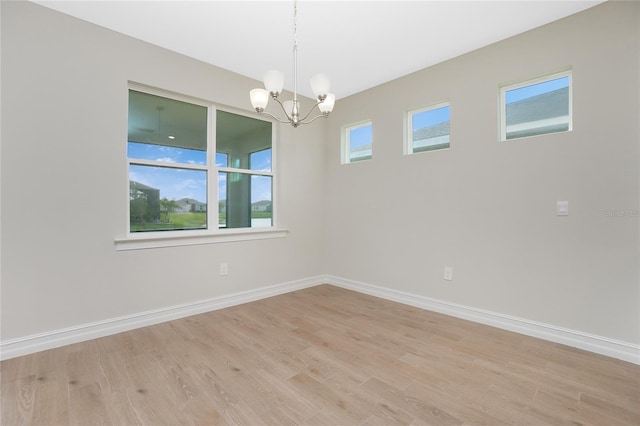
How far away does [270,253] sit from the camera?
382 centimetres

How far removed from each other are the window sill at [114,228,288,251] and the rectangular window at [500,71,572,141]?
9.30ft

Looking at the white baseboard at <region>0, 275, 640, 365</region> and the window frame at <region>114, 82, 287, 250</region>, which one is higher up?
the window frame at <region>114, 82, 287, 250</region>

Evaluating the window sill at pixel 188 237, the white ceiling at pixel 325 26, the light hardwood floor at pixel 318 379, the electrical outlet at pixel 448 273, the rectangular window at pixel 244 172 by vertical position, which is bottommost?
the light hardwood floor at pixel 318 379

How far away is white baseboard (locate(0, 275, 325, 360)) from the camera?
7.37 ft

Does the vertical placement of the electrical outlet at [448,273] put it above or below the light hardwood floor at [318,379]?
above

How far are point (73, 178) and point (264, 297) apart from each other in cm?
230

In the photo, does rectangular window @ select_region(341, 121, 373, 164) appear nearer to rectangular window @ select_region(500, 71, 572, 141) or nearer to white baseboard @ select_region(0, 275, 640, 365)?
rectangular window @ select_region(500, 71, 572, 141)

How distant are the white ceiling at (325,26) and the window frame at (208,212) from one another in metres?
0.49

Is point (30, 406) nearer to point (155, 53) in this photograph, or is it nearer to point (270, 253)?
point (270, 253)

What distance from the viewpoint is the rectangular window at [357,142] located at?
4039 mm

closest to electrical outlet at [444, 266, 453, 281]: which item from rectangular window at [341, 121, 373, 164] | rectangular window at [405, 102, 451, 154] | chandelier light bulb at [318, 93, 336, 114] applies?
rectangular window at [405, 102, 451, 154]

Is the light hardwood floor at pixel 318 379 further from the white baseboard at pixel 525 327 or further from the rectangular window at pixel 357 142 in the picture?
the rectangular window at pixel 357 142

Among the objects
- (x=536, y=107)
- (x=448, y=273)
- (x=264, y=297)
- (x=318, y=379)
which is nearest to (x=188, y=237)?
(x=264, y=297)

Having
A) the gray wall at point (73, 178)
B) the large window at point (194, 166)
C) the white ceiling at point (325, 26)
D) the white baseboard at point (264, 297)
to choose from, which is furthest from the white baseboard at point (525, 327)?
the white ceiling at point (325, 26)
